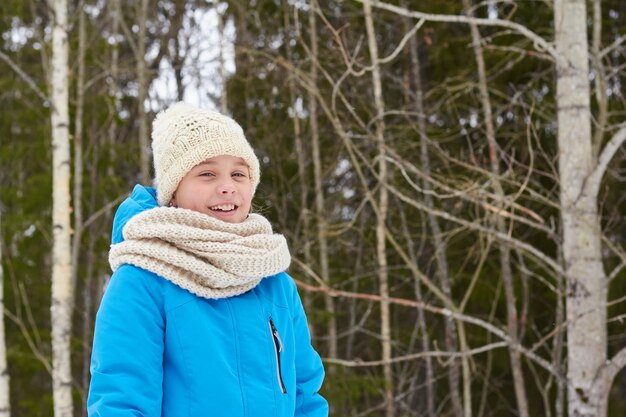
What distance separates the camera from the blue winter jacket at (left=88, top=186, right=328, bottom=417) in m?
1.81

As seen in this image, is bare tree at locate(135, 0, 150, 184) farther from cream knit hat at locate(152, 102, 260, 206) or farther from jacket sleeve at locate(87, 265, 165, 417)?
jacket sleeve at locate(87, 265, 165, 417)

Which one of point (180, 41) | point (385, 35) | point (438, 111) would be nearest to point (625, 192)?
point (438, 111)

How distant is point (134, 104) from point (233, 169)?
11.0m

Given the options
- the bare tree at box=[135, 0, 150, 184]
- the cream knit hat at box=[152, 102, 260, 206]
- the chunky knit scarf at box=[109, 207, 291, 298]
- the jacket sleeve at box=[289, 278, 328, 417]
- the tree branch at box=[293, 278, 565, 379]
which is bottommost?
the tree branch at box=[293, 278, 565, 379]

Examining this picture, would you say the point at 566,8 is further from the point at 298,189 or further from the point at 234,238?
the point at 298,189

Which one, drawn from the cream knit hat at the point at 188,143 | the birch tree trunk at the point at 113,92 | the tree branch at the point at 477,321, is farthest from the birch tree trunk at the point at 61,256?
the cream knit hat at the point at 188,143

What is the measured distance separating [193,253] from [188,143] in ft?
1.02

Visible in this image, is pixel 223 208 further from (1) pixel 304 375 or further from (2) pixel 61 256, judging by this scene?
(2) pixel 61 256

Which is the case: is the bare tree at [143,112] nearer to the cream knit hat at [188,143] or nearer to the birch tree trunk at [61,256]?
the birch tree trunk at [61,256]

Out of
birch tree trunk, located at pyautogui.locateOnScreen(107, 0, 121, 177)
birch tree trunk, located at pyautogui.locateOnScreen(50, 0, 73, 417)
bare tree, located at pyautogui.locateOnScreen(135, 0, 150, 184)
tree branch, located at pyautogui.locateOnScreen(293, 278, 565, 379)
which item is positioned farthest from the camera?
bare tree, located at pyautogui.locateOnScreen(135, 0, 150, 184)

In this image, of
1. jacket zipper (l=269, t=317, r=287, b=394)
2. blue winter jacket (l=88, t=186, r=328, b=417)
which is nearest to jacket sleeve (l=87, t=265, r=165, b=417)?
blue winter jacket (l=88, t=186, r=328, b=417)

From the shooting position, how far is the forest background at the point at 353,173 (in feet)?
27.3

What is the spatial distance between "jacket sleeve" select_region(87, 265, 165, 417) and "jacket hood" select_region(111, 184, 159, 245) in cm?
18

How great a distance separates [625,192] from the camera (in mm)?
8852
